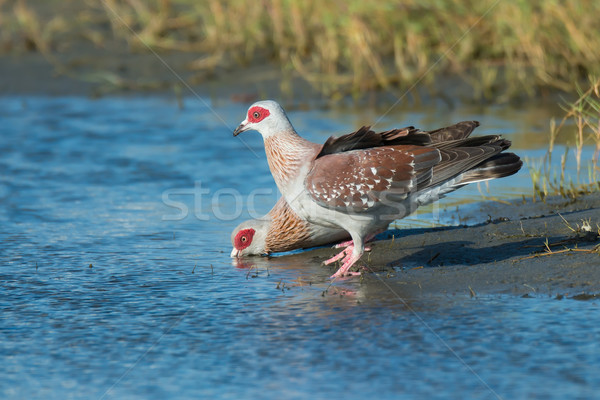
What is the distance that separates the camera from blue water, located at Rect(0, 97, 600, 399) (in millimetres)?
3977

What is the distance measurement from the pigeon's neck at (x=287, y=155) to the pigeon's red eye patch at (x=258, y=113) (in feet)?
0.57

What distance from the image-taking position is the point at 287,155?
6.14 meters

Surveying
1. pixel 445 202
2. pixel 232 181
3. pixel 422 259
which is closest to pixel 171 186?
pixel 232 181

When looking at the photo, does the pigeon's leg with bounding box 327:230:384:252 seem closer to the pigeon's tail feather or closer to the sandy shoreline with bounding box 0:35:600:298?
the sandy shoreline with bounding box 0:35:600:298

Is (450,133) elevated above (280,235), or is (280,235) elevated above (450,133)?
(450,133)

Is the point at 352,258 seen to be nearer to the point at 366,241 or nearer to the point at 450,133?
the point at 366,241

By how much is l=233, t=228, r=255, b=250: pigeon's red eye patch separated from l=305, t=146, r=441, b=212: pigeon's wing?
0.81 metres

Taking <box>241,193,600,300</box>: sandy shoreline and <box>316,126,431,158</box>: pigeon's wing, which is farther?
<box>316,126,431,158</box>: pigeon's wing

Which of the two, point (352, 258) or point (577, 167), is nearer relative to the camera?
point (352, 258)

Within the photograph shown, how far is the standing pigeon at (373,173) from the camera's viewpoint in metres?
5.79

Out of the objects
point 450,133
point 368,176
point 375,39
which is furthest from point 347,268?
point 375,39

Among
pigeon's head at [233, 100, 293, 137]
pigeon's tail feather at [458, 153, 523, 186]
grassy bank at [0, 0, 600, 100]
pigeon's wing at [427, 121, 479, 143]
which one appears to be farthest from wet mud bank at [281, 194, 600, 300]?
grassy bank at [0, 0, 600, 100]

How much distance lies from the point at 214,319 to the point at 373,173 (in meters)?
1.60

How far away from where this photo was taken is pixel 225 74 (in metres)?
12.3
